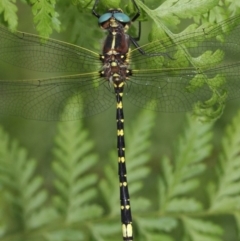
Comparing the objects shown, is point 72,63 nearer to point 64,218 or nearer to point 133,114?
point 64,218

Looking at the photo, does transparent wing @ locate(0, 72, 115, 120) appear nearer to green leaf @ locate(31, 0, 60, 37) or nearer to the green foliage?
the green foliage

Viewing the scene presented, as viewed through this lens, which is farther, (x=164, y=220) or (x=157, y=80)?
(x=164, y=220)

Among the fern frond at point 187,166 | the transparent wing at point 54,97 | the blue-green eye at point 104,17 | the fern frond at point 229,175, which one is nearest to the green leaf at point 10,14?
the blue-green eye at point 104,17

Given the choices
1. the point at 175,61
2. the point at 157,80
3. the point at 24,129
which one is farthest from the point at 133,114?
the point at 175,61

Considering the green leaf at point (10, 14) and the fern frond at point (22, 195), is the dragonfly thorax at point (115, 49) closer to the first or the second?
the green leaf at point (10, 14)

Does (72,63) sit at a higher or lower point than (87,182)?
higher

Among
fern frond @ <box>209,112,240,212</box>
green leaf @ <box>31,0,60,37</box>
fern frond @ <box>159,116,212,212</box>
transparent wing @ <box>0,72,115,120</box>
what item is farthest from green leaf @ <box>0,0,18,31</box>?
fern frond @ <box>209,112,240,212</box>

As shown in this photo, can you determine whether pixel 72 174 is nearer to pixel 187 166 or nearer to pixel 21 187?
pixel 21 187
